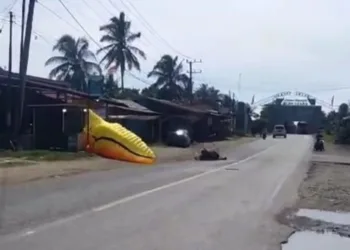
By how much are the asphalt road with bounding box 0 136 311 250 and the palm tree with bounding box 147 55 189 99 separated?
7434 centimetres

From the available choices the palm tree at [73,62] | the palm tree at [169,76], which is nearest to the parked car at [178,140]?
the palm tree at [73,62]

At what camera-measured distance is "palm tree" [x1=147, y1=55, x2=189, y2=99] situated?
9781cm

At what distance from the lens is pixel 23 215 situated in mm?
12805

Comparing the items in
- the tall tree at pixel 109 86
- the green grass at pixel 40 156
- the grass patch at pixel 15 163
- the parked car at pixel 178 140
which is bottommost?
the grass patch at pixel 15 163

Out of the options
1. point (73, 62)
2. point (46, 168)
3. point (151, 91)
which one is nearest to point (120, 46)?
point (73, 62)

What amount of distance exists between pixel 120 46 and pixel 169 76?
23001mm

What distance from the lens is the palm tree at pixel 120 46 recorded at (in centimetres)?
7731

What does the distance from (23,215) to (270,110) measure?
143521 mm

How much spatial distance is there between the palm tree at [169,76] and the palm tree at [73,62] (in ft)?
65.9

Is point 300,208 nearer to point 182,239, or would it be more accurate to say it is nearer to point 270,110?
point 182,239

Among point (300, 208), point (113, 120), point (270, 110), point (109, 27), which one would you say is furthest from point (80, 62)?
point (270, 110)

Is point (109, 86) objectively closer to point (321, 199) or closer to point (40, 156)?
point (40, 156)

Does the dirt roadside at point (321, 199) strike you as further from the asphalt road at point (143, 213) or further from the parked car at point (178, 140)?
the parked car at point (178, 140)

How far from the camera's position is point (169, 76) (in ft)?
326
